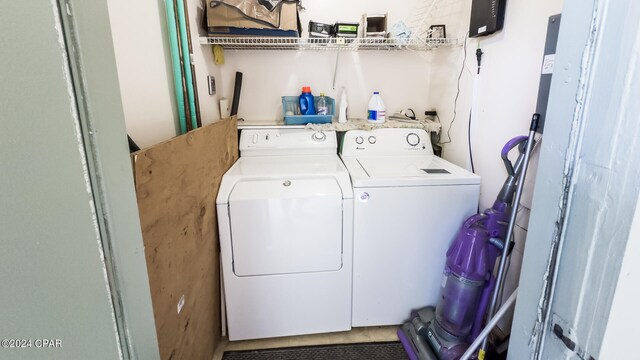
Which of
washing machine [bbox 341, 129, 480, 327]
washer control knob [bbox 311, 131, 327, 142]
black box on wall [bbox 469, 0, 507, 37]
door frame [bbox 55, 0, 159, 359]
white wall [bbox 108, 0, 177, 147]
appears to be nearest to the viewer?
door frame [bbox 55, 0, 159, 359]

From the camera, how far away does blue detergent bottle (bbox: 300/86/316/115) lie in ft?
7.57

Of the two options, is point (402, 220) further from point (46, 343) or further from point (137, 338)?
point (46, 343)

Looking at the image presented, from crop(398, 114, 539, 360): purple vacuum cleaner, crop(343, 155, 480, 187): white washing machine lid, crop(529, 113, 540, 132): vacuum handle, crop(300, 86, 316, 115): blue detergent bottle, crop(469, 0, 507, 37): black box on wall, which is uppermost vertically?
crop(469, 0, 507, 37): black box on wall

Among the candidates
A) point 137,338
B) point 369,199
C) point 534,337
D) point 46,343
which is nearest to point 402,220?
point 369,199

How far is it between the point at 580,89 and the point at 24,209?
3.29 ft

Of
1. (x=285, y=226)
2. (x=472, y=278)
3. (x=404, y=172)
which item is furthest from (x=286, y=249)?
(x=472, y=278)

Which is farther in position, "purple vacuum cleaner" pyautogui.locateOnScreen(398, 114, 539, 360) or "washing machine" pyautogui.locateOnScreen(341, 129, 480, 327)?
"washing machine" pyautogui.locateOnScreen(341, 129, 480, 327)

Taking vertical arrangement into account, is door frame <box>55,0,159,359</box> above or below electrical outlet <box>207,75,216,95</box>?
below

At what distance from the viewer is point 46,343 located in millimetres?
464

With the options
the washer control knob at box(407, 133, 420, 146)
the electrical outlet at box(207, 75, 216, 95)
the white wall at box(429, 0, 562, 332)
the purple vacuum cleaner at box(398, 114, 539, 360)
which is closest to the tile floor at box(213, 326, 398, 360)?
the purple vacuum cleaner at box(398, 114, 539, 360)

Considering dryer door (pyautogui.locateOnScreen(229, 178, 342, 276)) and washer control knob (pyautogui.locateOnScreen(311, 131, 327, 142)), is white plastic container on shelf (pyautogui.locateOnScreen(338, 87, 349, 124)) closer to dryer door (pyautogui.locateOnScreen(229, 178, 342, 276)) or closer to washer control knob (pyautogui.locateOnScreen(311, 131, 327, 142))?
washer control knob (pyautogui.locateOnScreen(311, 131, 327, 142))

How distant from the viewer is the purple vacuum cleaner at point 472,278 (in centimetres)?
138

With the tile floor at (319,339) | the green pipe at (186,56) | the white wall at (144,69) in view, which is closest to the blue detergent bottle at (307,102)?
the green pipe at (186,56)

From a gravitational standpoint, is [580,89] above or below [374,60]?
below
